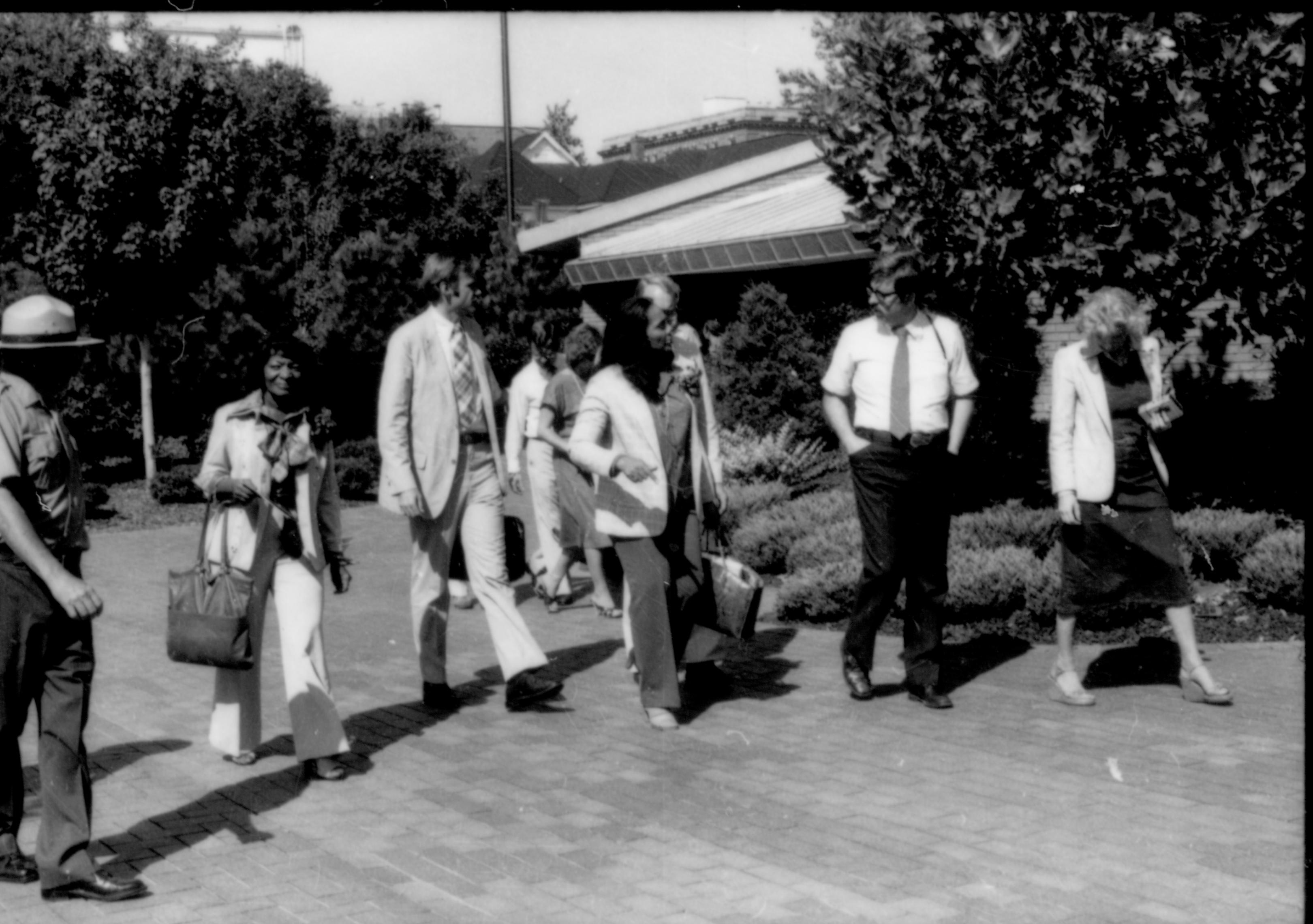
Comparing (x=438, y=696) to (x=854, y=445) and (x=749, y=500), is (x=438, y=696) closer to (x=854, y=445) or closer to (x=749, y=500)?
(x=854, y=445)

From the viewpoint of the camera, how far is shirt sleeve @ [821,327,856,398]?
7.39 meters

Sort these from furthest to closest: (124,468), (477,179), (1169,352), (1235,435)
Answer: (477,179), (124,468), (1169,352), (1235,435)

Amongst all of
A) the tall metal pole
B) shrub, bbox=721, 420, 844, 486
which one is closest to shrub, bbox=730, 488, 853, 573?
shrub, bbox=721, 420, 844, 486

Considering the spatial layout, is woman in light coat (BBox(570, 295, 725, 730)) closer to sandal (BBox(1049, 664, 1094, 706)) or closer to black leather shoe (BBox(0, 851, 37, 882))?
sandal (BBox(1049, 664, 1094, 706))

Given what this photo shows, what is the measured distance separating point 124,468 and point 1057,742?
17.7 metres

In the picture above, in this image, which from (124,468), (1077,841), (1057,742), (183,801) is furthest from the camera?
(124,468)

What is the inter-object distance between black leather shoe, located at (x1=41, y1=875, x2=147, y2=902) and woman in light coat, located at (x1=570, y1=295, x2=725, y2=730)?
2697 millimetres

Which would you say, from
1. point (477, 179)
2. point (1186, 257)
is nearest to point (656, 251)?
point (1186, 257)

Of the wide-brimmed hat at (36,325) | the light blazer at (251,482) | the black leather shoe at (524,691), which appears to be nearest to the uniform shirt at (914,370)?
the black leather shoe at (524,691)

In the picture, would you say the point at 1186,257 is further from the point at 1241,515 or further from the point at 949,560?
the point at 949,560

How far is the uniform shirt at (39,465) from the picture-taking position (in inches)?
186

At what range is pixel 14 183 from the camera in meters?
18.5

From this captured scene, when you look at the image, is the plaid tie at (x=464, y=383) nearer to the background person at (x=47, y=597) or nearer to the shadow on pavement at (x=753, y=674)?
the shadow on pavement at (x=753, y=674)

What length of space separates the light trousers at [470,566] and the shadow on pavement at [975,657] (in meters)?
2.07
